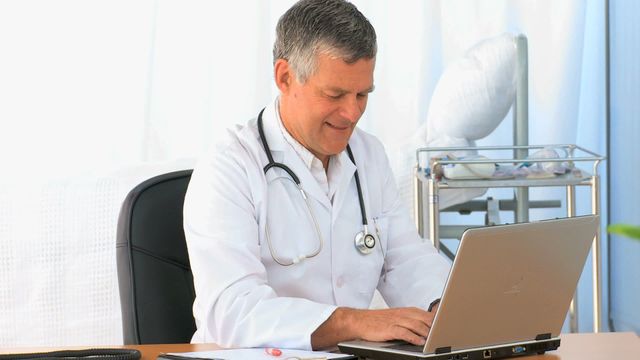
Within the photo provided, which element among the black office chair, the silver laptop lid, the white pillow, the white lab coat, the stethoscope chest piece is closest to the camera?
the silver laptop lid

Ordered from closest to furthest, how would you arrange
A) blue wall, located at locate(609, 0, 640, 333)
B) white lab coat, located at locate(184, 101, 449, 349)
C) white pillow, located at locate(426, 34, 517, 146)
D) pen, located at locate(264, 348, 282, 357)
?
pen, located at locate(264, 348, 282, 357)
white lab coat, located at locate(184, 101, 449, 349)
white pillow, located at locate(426, 34, 517, 146)
blue wall, located at locate(609, 0, 640, 333)

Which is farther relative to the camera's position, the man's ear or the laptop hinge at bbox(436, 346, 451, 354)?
the man's ear

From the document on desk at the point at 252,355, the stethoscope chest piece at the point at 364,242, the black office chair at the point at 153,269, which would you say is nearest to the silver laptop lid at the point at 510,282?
the document on desk at the point at 252,355

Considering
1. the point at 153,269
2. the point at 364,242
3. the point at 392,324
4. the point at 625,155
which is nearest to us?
the point at 392,324

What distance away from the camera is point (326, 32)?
64.3 inches

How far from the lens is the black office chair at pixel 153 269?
1.60 meters

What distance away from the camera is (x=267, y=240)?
5.43 feet

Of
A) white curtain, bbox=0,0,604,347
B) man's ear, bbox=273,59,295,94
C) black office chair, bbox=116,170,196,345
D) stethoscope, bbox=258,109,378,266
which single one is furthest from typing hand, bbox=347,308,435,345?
white curtain, bbox=0,0,604,347

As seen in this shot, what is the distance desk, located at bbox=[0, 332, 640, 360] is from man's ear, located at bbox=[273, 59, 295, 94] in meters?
0.52

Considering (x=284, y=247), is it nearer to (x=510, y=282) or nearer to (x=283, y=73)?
(x=283, y=73)

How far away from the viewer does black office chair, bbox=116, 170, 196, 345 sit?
1604 mm

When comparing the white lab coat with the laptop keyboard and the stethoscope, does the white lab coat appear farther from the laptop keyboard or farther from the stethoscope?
the laptop keyboard

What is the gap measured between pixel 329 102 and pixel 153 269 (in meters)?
0.42

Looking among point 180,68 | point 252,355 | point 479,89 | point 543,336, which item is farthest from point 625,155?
point 252,355
